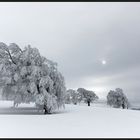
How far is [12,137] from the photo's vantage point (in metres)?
5.99

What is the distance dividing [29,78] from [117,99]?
3239 cm

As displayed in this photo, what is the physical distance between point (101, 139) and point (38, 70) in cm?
858

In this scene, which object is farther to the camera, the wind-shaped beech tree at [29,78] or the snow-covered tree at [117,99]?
the snow-covered tree at [117,99]

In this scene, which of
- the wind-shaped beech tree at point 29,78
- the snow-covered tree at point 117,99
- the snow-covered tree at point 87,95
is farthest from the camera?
the snow-covered tree at point 87,95

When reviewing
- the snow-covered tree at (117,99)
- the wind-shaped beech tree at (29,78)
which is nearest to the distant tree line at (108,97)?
the snow-covered tree at (117,99)

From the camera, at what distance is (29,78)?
1334 cm

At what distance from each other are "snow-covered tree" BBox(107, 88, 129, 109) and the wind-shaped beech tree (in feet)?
96.4

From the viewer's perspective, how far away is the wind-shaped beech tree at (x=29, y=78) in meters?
13.1

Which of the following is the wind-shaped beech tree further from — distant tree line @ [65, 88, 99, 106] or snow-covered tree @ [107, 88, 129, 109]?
snow-covered tree @ [107, 88, 129, 109]

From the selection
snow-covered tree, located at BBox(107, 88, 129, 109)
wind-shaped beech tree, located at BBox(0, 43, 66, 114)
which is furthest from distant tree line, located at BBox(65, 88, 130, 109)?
wind-shaped beech tree, located at BBox(0, 43, 66, 114)

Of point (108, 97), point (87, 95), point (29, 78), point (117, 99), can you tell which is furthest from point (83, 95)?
point (29, 78)

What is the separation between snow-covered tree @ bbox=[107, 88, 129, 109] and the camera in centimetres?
4175

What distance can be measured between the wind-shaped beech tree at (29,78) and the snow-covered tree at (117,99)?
96.4ft

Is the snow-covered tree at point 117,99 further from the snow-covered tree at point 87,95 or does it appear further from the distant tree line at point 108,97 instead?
the snow-covered tree at point 87,95
